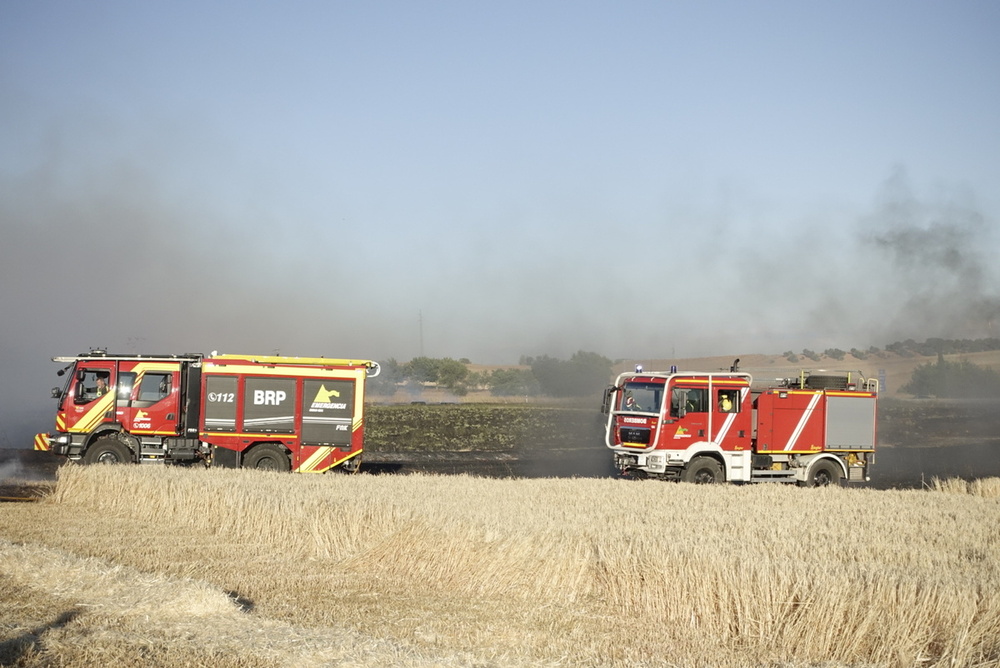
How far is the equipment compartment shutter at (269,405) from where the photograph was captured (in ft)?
81.2

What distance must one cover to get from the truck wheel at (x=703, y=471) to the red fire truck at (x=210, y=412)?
8.53 m

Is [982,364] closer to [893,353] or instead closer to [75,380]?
[893,353]

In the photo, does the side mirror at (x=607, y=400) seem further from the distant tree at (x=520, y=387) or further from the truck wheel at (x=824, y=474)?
the distant tree at (x=520, y=387)

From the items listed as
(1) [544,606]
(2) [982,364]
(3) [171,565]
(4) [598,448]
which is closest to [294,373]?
(3) [171,565]

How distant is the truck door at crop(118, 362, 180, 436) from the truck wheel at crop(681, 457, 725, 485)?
42.8 ft

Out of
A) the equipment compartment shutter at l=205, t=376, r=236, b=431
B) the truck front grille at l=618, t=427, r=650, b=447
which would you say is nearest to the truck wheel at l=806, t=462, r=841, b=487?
the truck front grille at l=618, t=427, r=650, b=447

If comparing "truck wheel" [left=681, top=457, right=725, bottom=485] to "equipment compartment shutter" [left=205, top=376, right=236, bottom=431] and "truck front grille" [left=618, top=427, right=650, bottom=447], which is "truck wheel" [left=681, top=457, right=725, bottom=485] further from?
"equipment compartment shutter" [left=205, top=376, right=236, bottom=431]

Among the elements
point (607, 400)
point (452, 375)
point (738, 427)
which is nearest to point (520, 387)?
point (452, 375)

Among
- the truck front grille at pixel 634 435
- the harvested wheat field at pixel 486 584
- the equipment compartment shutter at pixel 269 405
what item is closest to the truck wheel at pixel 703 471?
the truck front grille at pixel 634 435

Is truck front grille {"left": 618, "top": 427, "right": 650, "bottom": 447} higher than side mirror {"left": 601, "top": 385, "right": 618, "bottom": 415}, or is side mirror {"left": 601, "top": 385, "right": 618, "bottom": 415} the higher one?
side mirror {"left": 601, "top": 385, "right": 618, "bottom": 415}

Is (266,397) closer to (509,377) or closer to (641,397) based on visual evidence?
A: (641,397)

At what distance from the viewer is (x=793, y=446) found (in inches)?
1003

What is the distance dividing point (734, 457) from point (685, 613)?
16062mm

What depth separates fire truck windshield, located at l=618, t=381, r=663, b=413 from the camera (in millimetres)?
24484
